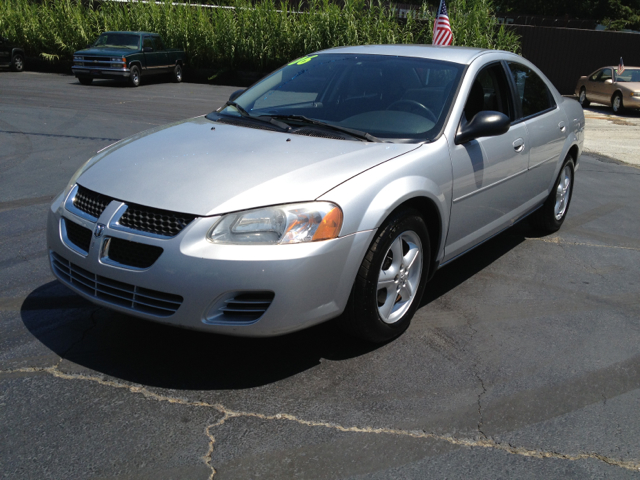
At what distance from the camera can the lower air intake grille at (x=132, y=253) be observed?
3.11 metres

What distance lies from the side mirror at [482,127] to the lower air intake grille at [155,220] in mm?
1905

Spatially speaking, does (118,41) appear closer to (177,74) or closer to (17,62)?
(177,74)

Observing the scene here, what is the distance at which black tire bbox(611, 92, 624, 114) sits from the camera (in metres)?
Answer: 19.3

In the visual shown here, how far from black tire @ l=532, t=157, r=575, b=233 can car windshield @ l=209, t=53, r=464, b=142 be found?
2053 mm

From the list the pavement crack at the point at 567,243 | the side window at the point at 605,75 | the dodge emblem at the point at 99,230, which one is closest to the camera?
the dodge emblem at the point at 99,230

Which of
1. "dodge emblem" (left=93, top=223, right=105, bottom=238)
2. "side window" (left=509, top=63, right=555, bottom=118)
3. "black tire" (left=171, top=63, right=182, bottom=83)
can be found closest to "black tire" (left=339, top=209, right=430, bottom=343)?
"dodge emblem" (left=93, top=223, right=105, bottom=238)

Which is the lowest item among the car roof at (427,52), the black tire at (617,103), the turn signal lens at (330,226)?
the black tire at (617,103)

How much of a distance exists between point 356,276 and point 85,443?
59.3 inches

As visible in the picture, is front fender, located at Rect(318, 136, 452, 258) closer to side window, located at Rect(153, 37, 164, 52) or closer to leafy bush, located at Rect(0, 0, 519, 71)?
leafy bush, located at Rect(0, 0, 519, 71)

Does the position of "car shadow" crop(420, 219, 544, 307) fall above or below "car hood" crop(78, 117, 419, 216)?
below

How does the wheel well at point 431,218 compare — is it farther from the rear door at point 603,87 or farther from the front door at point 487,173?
the rear door at point 603,87

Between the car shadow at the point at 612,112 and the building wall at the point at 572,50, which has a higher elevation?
the building wall at the point at 572,50

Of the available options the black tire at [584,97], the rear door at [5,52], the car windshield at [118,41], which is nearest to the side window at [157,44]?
the car windshield at [118,41]

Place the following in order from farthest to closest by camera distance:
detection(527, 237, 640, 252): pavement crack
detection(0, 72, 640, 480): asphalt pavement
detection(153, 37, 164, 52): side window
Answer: detection(153, 37, 164, 52): side window → detection(527, 237, 640, 252): pavement crack → detection(0, 72, 640, 480): asphalt pavement
